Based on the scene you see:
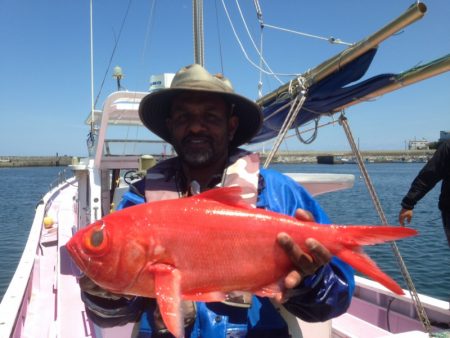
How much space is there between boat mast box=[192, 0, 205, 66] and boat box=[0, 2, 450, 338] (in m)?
1.10

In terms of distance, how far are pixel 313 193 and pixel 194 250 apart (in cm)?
366

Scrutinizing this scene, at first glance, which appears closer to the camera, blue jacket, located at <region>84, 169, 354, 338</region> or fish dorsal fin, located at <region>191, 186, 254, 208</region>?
fish dorsal fin, located at <region>191, 186, 254, 208</region>

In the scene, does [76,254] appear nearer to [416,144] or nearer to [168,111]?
[168,111]

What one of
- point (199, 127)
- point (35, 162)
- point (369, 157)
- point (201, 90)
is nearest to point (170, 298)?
point (199, 127)

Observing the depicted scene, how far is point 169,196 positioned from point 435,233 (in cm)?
1863

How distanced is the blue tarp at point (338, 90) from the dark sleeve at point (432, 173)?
1.93m

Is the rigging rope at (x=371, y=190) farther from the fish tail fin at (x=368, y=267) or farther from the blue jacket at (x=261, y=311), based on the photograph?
the fish tail fin at (x=368, y=267)

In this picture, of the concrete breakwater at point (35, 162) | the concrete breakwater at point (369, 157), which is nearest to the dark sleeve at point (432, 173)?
the concrete breakwater at point (35, 162)

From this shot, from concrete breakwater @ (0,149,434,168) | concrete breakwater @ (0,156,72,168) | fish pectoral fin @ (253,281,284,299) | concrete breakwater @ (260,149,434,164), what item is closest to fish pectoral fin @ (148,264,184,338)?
fish pectoral fin @ (253,281,284,299)

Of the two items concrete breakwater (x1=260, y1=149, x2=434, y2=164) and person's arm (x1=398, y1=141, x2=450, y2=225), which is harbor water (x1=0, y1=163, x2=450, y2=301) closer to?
person's arm (x1=398, y1=141, x2=450, y2=225)

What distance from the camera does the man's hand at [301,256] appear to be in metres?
1.83

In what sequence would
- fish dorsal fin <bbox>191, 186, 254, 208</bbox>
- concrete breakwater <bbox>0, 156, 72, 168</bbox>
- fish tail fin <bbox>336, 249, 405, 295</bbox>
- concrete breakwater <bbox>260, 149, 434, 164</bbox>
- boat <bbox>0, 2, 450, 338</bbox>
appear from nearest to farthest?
fish tail fin <bbox>336, 249, 405, 295</bbox>
fish dorsal fin <bbox>191, 186, 254, 208</bbox>
boat <bbox>0, 2, 450, 338</bbox>
concrete breakwater <bbox>0, 156, 72, 168</bbox>
concrete breakwater <bbox>260, 149, 434, 164</bbox>

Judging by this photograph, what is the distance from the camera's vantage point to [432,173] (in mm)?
5305

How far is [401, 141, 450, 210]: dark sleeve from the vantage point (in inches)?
203
